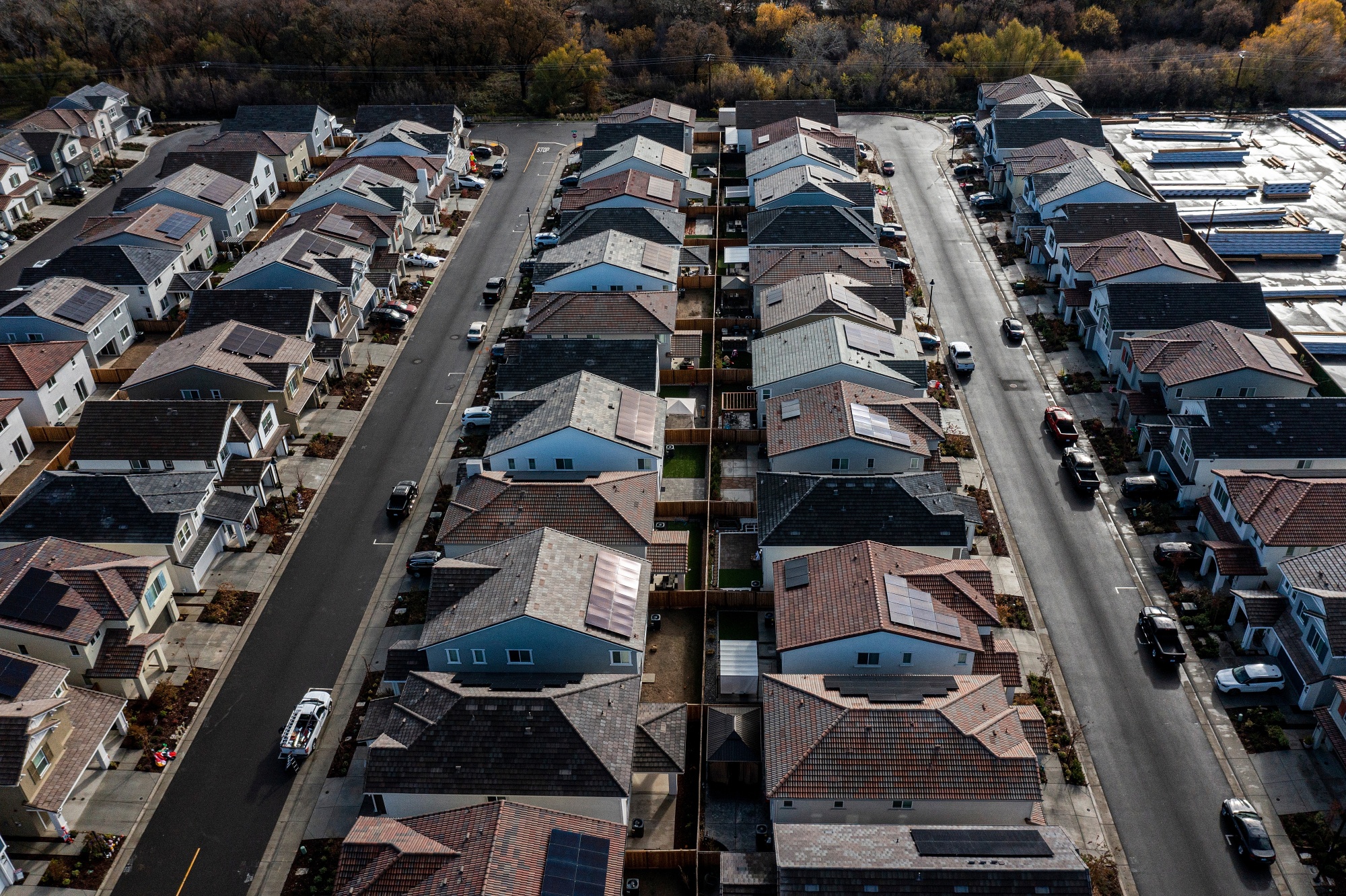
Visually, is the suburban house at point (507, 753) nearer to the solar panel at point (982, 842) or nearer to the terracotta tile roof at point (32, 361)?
the solar panel at point (982, 842)

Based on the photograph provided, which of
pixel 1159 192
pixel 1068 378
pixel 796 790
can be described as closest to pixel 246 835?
pixel 796 790

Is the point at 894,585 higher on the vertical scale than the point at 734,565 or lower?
higher

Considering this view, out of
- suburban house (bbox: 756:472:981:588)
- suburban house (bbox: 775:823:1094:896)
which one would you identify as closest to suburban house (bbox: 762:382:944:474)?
suburban house (bbox: 756:472:981:588)

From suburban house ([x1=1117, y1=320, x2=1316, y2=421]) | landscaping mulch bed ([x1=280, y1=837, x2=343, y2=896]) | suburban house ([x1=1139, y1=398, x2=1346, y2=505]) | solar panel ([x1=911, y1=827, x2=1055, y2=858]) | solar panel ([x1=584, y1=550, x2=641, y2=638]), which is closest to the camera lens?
solar panel ([x1=911, y1=827, x2=1055, y2=858])

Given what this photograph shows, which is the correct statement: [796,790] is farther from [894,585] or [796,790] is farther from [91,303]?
[91,303]

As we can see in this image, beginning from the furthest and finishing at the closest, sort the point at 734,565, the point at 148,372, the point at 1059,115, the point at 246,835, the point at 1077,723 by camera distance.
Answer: the point at 1059,115, the point at 148,372, the point at 734,565, the point at 1077,723, the point at 246,835

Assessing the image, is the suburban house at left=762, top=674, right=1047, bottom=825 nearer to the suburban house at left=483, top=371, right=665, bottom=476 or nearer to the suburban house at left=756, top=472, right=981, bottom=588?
the suburban house at left=756, top=472, right=981, bottom=588

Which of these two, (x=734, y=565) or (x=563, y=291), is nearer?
(x=734, y=565)
